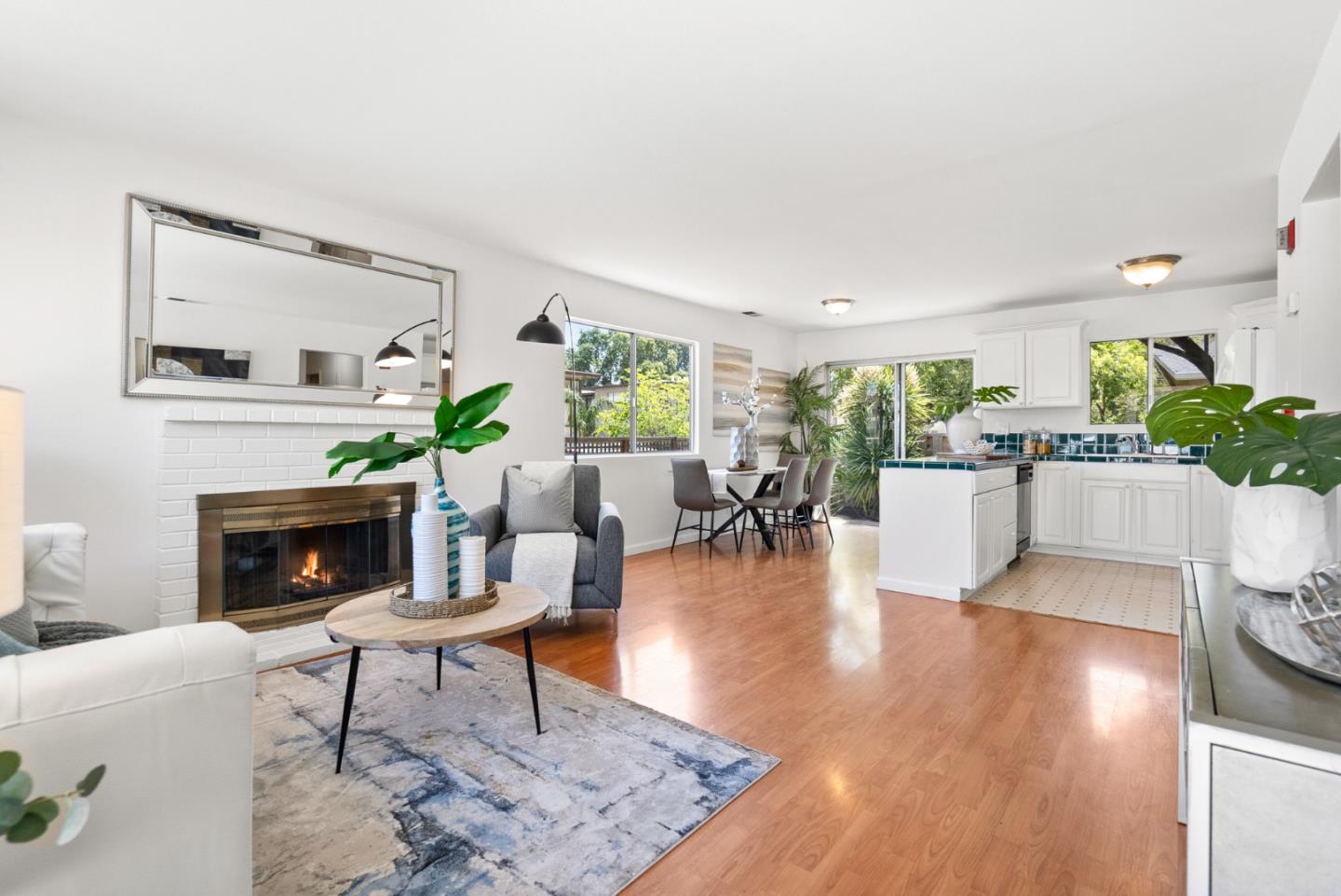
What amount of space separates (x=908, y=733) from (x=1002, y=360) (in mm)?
4894

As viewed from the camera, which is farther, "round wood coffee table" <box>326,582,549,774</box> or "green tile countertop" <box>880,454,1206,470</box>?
"green tile countertop" <box>880,454,1206,470</box>

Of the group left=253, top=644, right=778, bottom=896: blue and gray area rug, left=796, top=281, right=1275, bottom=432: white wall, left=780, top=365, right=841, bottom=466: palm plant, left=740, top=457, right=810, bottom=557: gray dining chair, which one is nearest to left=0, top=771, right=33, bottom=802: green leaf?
left=253, top=644, right=778, bottom=896: blue and gray area rug

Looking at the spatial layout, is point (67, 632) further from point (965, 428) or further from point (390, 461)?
point (965, 428)

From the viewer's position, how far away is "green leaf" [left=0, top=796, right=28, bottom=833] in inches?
22.2

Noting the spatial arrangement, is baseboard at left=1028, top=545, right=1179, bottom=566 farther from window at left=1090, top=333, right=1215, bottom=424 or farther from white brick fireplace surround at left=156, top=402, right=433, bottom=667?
white brick fireplace surround at left=156, top=402, right=433, bottom=667

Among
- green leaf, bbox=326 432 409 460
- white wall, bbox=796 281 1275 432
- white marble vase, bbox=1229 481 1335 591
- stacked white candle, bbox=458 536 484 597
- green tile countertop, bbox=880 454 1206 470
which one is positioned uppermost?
white wall, bbox=796 281 1275 432

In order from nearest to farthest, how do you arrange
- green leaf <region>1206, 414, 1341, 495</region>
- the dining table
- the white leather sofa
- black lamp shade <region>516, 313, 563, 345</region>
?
1. the white leather sofa
2. green leaf <region>1206, 414, 1341, 495</region>
3. black lamp shade <region>516, 313, 563, 345</region>
4. the dining table

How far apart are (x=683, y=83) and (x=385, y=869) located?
2.66 m

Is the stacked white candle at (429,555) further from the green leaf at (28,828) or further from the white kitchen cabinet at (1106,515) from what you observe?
the white kitchen cabinet at (1106,515)

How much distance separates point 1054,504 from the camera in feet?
18.3

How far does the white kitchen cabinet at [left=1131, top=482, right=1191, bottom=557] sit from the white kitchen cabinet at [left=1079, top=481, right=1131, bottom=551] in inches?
2.1

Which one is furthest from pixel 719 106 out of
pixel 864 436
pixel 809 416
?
pixel 864 436

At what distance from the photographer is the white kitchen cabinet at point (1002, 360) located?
5961mm

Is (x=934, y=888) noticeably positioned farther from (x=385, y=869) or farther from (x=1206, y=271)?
(x=1206, y=271)
